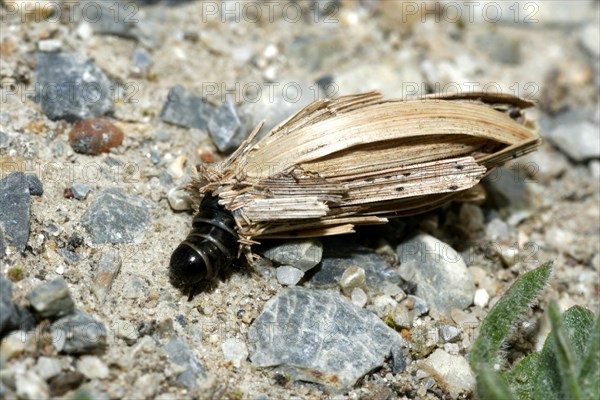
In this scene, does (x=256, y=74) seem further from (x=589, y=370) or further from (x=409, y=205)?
(x=589, y=370)

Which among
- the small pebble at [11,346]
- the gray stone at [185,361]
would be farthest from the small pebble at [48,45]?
the gray stone at [185,361]

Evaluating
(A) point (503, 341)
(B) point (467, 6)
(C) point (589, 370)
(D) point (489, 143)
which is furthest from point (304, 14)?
(C) point (589, 370)

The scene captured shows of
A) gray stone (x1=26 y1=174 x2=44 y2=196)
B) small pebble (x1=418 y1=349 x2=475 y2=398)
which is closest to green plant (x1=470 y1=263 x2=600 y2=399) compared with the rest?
small pebble (x1=418 y1=349 x2=475 y2=398)

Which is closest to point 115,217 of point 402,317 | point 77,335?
point 77,335

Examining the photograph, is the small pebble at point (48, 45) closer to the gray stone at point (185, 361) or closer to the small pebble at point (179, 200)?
the small pebble at point (179, 200)

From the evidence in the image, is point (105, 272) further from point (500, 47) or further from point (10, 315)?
point (500, 47)

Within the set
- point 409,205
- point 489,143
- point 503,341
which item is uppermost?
point 489,143
